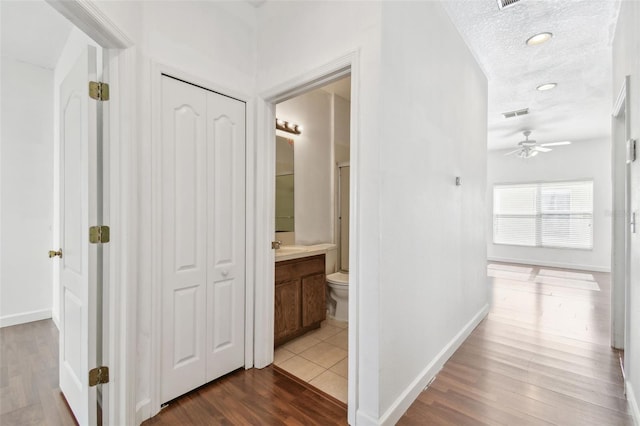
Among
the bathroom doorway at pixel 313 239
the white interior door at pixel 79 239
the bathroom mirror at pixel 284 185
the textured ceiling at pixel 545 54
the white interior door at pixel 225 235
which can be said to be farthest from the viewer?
the bathroom mirror at pixel 284 185

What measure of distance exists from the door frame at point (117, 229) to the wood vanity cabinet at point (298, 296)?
1206mm

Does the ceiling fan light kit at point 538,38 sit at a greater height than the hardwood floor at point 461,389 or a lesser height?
greater

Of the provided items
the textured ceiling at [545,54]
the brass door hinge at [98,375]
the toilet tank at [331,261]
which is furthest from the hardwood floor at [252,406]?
the textured ceiling at [545,54]

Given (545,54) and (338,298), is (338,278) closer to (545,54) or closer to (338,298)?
(338,298)

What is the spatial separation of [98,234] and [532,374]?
317cm

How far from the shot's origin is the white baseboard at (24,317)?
3.07 m

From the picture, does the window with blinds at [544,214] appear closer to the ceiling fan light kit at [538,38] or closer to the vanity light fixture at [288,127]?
the ceiling fan light kit at [538,38]

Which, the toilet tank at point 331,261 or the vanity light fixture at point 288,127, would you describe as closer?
the vanity light fixture at point 288,127

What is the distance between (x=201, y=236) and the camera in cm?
199

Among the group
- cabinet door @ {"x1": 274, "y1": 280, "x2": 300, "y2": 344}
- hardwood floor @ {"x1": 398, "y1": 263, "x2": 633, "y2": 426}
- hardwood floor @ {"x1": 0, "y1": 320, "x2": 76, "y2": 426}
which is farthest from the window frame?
hardwood floor @ {"x1": 0, "y1": 320, "x2": 76, "y2": 426}

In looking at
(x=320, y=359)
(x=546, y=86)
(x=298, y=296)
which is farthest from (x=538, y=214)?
(x=320, y=359)

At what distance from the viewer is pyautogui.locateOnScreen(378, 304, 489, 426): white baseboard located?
1.67 m

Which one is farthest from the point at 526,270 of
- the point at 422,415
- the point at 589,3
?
the point at 422,415

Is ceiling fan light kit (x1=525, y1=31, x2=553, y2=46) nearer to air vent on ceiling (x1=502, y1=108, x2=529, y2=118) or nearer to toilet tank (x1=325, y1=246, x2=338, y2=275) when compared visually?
air vent on ceiling (x1=502, y1=108, x2=529, y2=118)
